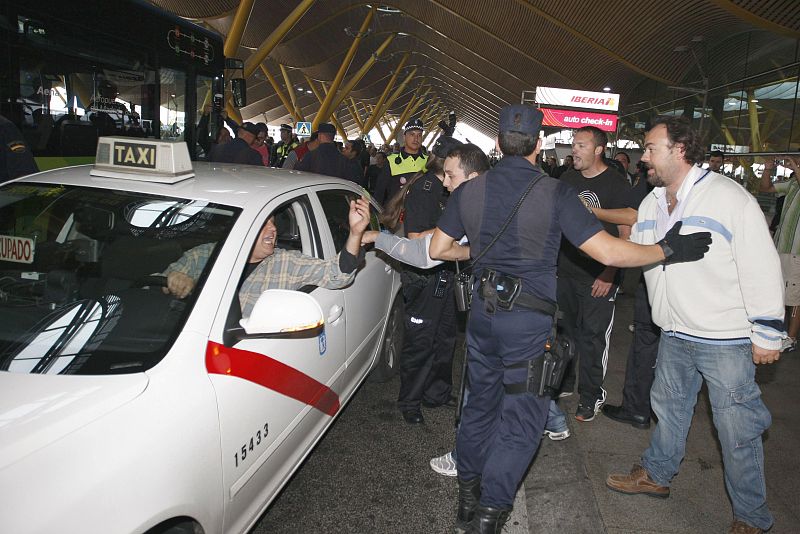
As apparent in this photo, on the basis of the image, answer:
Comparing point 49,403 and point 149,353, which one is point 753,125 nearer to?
point 149,353

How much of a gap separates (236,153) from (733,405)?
695 centimetres

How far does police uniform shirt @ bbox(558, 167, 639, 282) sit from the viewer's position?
13.9 ft

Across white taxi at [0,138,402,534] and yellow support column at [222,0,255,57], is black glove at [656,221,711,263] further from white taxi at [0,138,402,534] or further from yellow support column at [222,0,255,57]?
yellow support column at [222,0,255,57]

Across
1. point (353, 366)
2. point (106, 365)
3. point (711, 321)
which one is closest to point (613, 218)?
point (711, 321)

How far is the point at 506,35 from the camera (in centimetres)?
2766

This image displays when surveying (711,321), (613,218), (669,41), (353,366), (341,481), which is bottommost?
(341,481)

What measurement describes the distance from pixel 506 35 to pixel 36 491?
2893 cm

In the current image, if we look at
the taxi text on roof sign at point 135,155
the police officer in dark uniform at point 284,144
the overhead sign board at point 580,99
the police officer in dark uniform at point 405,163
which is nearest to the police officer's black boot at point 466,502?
the taxi text on roof sign at point 135,155

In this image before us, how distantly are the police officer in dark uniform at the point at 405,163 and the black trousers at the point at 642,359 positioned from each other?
8.70ft

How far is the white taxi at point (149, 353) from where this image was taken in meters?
1.62

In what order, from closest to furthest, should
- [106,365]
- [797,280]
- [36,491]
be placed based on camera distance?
[36,491] < [106,365] < [797,280]

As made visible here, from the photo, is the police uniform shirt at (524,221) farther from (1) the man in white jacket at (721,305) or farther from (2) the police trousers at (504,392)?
(1) the man in white jacket at (721,305)

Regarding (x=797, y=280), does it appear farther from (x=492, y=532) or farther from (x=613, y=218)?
(x=492, y=532)

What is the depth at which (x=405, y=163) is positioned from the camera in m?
7.15
